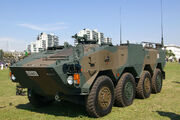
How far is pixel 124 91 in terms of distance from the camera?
649cm

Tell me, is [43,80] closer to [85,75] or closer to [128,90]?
[85,75]

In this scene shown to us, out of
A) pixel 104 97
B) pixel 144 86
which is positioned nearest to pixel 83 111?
pixel 104 97

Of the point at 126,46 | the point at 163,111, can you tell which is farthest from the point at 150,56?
the point at 163,111

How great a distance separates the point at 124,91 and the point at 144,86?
160cm

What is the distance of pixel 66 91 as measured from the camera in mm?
5105

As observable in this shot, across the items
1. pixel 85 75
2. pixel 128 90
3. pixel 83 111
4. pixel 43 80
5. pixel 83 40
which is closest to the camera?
pixel 85 75

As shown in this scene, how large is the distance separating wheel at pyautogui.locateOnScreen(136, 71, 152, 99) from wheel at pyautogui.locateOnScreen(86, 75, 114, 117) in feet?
6.81

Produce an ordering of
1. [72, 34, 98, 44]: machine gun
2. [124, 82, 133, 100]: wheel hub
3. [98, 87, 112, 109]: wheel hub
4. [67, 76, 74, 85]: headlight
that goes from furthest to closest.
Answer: [124, 82, 133, 100]: wheel hub, [72, 34, 98, 44]: machine gun, [98, 87, 112, 109]: wheel hub, [67, 76, 74, 85]: headlight

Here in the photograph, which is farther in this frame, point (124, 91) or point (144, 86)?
point (144, 86)

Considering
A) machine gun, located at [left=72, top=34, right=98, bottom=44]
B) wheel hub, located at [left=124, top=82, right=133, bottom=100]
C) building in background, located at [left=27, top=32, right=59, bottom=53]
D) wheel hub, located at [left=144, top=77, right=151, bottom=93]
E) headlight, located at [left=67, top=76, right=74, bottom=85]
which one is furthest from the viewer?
wheel hub, located at [left=144, top=77, right=151, bottom=93]

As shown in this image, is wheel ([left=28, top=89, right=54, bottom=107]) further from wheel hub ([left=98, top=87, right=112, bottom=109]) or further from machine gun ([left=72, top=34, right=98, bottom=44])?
wheel hub ([left=98, top=87, right=112, bottom=109])

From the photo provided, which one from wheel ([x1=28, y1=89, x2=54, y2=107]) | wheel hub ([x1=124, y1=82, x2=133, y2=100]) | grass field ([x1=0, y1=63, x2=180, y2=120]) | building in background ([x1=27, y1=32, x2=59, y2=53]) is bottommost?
grass field ([x1=0, y1=63, x2=180, y2=120])

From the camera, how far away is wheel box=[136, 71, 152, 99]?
24.7 feet

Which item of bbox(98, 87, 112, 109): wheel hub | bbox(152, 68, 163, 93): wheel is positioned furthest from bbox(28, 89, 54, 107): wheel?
bbox(152, 68, 163, 93): wheel
